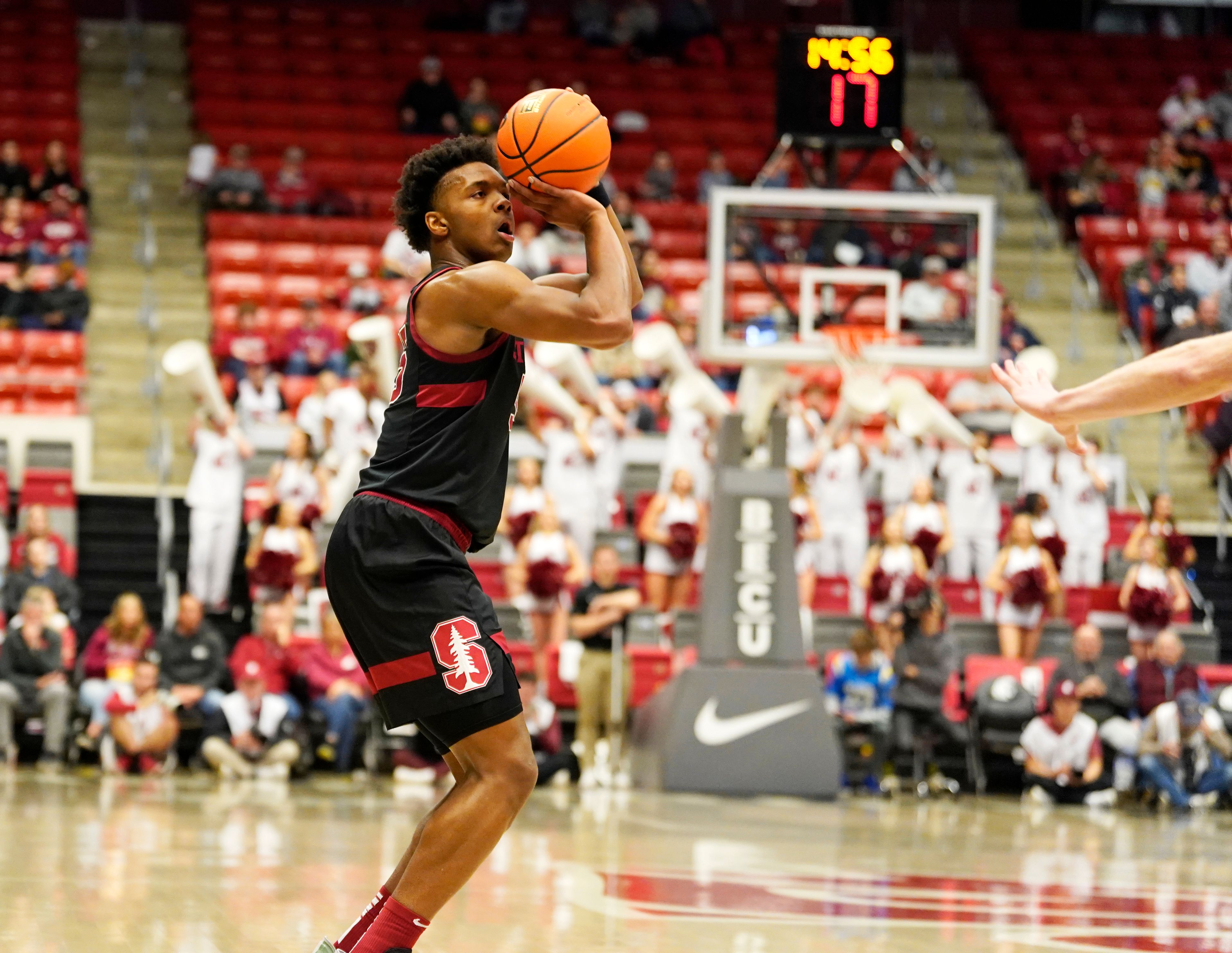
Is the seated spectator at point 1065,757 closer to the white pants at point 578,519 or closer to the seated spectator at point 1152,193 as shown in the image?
the white pants at point 578,519

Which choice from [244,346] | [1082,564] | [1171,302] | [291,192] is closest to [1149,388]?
[1082,564]

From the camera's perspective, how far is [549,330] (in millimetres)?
4438

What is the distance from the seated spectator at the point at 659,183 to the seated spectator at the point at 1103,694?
27.2ft

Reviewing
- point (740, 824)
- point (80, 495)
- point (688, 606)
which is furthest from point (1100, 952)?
point (80, 495)

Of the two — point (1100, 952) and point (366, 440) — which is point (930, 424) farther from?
point (1100, 952)

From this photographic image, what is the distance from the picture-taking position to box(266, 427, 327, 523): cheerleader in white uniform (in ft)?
48.9

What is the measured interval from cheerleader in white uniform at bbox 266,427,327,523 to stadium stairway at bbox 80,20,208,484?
2.52 metres

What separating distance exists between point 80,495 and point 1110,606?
30.5ft

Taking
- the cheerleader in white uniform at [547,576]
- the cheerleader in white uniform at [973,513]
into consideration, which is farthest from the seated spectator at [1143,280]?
the cheerleader in white uniform at [547,576]

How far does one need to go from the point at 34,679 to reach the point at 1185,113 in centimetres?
1586

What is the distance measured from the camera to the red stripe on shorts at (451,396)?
182 inches

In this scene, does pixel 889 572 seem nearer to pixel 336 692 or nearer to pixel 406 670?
pixel 336 692

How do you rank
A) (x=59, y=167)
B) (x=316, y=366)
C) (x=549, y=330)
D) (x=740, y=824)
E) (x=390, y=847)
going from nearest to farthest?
(x=549, y=330) → (x=390, y=847) → (x=740, y=824) → (x=316, y=366) → (x=59, y=167)

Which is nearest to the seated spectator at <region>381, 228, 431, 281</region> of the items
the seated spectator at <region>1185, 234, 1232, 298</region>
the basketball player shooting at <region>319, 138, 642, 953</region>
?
the seated spectator at <region>1185, 234, 1232, 298</region>
